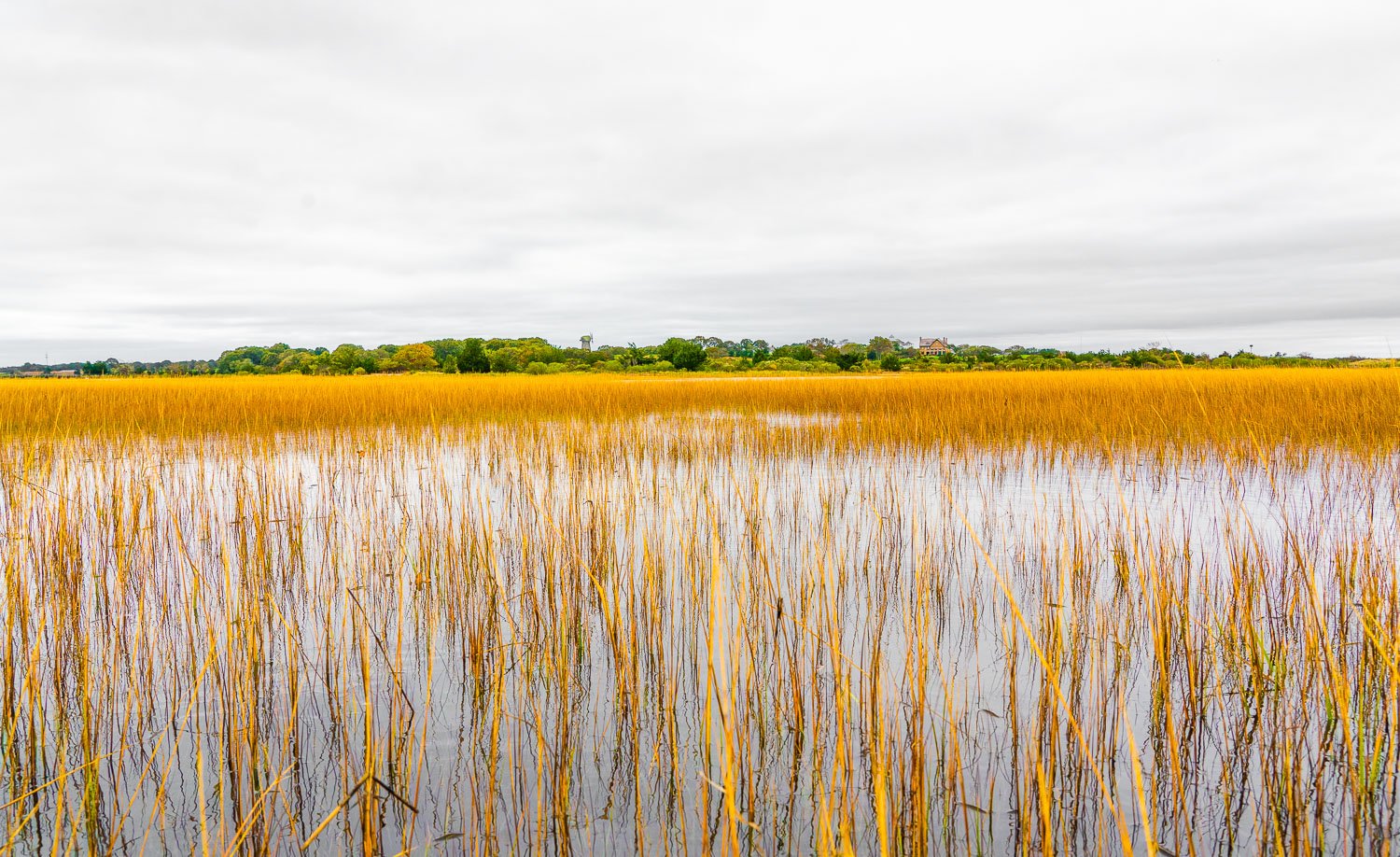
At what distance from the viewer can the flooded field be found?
161cm

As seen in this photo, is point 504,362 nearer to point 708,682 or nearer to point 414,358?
point 414,358

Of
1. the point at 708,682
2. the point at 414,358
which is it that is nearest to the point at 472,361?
the point at 414,358

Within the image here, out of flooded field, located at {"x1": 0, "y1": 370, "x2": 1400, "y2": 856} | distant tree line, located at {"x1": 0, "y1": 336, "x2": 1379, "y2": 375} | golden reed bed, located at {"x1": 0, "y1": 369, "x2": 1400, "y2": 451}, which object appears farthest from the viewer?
distant tree line, located at {"x1": 0, "y1": 336, "x2": 1379, "y2": 375}

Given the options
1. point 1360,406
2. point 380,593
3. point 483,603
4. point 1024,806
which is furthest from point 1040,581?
point 1360,406

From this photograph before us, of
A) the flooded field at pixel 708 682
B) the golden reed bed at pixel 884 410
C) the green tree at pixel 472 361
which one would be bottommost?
the flooded field at pixel 708 682

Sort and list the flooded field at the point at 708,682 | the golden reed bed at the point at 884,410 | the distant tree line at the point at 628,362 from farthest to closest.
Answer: the distant tree line at the point at 628,362 < the golden reed bed at the point at 884,410 < the flooded field at the point at 708,682

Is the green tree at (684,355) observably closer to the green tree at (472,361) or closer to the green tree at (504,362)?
the green tree at (504,362)

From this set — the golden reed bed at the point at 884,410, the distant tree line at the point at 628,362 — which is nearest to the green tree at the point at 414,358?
the distant tree line at the point at 628,362

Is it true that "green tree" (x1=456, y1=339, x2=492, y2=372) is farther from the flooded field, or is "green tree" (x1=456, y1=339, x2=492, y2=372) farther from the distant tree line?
the flooded field

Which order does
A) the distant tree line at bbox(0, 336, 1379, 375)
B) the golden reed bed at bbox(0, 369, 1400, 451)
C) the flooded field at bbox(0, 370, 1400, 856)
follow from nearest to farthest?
1. the flooded field at bbox(0, 370, 1400, 856)
2. the golden reed bed at bbox(0, 369, 1400, 451)
3. the distant tree line at bbox(0, 336, 1379, 375)

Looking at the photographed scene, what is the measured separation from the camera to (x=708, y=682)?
5.83 ft

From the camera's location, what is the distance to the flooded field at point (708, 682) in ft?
5.28

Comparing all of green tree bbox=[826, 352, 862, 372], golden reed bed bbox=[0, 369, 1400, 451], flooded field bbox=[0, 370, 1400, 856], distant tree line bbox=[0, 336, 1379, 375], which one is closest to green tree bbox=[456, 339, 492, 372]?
distant tree line bbox=[0, 336, 1379, 375]

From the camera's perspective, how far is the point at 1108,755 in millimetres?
1839
